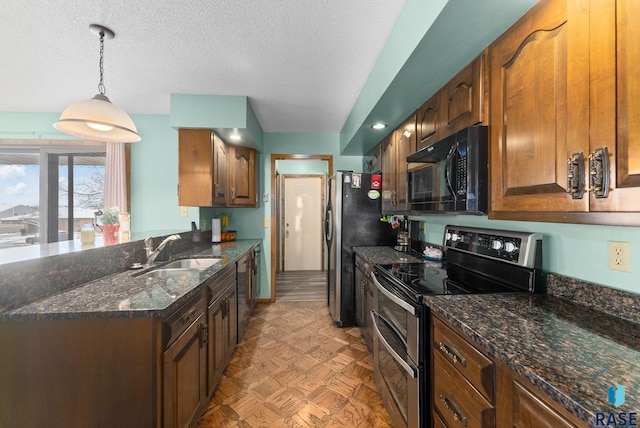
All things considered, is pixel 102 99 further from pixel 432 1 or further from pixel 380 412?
pixel 380 412

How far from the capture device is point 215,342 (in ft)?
5.81

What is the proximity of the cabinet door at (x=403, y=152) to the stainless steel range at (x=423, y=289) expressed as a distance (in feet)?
1.80

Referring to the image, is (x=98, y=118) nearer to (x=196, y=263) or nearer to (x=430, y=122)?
(x=196, y=263)

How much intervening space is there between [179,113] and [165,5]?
1190 mm

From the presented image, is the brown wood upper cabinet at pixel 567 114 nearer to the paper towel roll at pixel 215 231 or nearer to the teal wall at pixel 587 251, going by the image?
the teal wall at pixel 587 251

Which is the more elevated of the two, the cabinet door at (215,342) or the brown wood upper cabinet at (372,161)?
the brown wood upper cabinet at (372,161)

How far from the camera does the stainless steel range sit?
1200mm

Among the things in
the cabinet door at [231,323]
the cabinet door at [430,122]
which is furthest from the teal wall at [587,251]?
the cabinet door at [231,323]

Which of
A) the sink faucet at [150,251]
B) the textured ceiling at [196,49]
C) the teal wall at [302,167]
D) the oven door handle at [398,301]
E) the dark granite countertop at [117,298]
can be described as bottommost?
the oven door handle at [398,301]

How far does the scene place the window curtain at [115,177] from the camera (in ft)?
9.58

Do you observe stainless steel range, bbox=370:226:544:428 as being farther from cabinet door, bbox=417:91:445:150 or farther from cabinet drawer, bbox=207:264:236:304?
cabinet drawer, bbox=207:264:236:304

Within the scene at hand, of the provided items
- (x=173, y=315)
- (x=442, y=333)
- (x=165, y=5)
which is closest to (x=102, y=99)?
(x=165, y=5)

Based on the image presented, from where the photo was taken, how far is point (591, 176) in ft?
2.52

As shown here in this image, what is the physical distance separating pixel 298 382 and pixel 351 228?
5.06 ft
